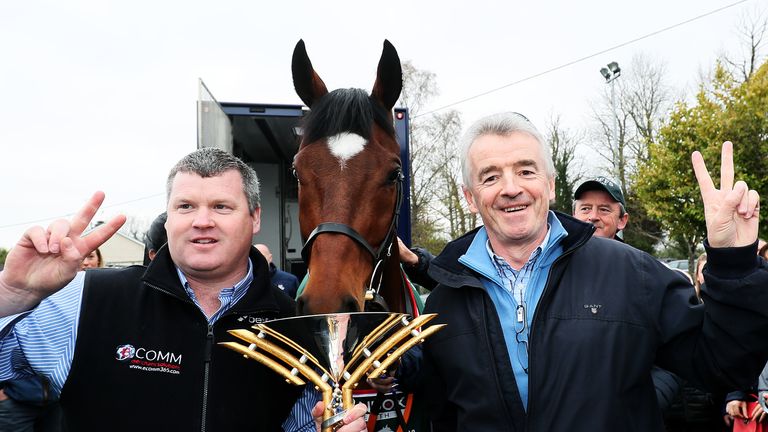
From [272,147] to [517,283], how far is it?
601cm

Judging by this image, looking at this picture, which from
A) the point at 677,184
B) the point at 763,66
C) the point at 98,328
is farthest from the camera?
the point at 677,184

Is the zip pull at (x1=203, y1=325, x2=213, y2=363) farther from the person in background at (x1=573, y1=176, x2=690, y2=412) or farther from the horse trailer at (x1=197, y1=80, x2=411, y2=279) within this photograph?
the person in background at (x1=573, y1=176, x2=690, y2=412)

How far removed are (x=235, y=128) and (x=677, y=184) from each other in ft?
49.8

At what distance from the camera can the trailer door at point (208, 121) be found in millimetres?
5785

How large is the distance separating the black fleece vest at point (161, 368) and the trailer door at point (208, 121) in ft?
11.7

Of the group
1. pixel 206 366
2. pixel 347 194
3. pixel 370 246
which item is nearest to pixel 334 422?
pixel 206 366

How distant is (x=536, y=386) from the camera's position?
1929mm

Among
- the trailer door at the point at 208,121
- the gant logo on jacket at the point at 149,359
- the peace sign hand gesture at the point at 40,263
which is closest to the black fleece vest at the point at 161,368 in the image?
the gant logo on jacket at the point at 149,359

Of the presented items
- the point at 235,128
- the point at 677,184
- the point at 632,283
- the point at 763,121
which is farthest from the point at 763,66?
the point at 632,283

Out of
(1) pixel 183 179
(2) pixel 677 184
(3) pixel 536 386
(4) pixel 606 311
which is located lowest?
(3) pixel 536 386

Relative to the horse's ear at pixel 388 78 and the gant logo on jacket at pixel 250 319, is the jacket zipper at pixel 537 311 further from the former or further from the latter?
the horse's ear at pixel 388 78

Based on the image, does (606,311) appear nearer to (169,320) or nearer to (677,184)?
(169,320)

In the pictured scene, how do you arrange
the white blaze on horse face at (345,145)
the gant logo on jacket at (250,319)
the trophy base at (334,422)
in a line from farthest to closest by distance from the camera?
the white blaze on horse face at (345,145)
the gant logo on jacket at (250,319)
the trophy base at (334,422)

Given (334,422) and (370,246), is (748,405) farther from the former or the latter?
(334,422)
